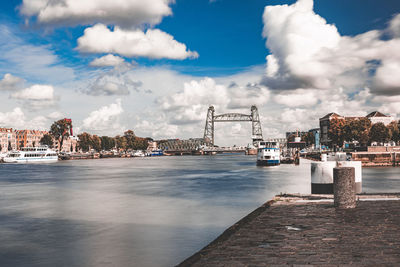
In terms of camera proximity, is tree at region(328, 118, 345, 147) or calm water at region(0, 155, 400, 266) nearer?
calm water at region(0, 155, 400, 266)

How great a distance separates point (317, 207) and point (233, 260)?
865 cm

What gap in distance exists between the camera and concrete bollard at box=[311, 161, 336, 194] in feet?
70.3

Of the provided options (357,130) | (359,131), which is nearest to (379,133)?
(359,131)

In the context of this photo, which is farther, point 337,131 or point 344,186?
point 337,131

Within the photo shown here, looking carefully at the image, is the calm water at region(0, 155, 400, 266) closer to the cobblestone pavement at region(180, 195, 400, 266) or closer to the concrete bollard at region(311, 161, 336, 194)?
the cobblestone pavement at region(180, 195, 400, 266)

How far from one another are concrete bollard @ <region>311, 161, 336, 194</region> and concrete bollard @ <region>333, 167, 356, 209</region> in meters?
5.77

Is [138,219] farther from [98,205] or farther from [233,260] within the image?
[233,260]

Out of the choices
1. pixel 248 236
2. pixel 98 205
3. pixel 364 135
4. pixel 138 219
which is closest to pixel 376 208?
pixel 248 236

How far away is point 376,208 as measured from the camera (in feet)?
51.5

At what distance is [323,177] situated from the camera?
21.7 metres

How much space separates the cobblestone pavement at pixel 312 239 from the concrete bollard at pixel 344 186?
1.31 feet

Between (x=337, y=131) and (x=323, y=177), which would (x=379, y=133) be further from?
(x=323, y=177)

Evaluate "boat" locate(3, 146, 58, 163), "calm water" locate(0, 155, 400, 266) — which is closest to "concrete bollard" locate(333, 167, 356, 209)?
"calm water" locate(0, 155, 400, 266)

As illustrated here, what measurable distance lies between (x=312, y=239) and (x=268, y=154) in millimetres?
81957
